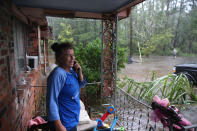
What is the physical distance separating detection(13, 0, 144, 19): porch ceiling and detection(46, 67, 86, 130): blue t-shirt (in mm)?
1925

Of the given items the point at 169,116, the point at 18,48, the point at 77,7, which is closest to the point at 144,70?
the point at 77,7

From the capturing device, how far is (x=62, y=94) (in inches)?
59.7

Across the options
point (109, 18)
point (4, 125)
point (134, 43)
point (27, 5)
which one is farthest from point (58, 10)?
point (134, 43)

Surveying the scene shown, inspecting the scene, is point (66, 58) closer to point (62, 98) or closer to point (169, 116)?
point (62, 98)

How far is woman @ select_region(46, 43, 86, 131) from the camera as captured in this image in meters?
1.40

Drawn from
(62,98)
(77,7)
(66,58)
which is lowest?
(62,98)

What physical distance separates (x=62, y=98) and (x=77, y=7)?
247cm

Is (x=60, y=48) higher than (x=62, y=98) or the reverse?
higher

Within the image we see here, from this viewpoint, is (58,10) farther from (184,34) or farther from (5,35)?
(184,34)

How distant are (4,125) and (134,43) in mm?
28858

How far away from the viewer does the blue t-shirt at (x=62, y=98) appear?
1.40m

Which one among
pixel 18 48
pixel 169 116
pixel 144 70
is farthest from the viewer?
Result: pixel 144 70

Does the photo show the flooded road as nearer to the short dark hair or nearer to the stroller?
the stroller

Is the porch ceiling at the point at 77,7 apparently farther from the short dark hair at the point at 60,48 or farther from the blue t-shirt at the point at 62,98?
the blue t-shirt at the point at 62,98
